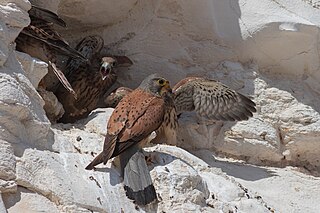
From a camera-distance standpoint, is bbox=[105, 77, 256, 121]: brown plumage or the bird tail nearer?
the bird tail

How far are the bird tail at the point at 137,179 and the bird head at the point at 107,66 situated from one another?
1186 millimetres

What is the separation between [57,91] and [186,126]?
773mm

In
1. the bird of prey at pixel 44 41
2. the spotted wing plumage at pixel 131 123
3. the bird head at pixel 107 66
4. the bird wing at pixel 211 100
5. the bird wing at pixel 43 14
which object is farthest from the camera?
the bird head at pixel 107 66

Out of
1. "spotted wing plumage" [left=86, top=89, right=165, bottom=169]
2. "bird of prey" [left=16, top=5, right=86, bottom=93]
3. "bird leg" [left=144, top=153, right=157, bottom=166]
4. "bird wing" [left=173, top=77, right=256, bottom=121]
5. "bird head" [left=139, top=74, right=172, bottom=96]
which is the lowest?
"bird wing" [left=173, top=77, right=256, bottom=121]

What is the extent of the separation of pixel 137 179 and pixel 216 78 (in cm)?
154

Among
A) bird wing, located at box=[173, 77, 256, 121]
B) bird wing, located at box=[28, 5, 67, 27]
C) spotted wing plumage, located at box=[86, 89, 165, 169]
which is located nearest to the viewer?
spotted wing plumage, located at box=[86, 89, 165, 169]

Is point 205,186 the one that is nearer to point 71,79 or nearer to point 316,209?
point 316,209

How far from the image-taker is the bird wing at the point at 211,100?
179 inches

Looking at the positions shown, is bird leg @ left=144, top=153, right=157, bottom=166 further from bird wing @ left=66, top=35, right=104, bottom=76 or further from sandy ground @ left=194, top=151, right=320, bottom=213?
bird wing @ left=66, top=35, right=104, bottom=76

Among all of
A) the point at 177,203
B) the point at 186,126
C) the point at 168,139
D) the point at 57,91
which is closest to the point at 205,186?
the point at 177,203

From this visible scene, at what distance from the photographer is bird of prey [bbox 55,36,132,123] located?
457 centimetres

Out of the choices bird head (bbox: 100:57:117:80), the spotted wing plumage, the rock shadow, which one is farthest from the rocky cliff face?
bird head (bbox: 100:57:117:80)

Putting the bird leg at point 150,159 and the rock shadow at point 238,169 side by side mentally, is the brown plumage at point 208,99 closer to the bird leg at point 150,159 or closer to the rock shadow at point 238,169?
the rock shadow at point 238,169

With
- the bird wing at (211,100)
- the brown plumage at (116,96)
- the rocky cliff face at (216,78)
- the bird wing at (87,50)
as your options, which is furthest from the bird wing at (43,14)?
the bird wing at (211,100)
